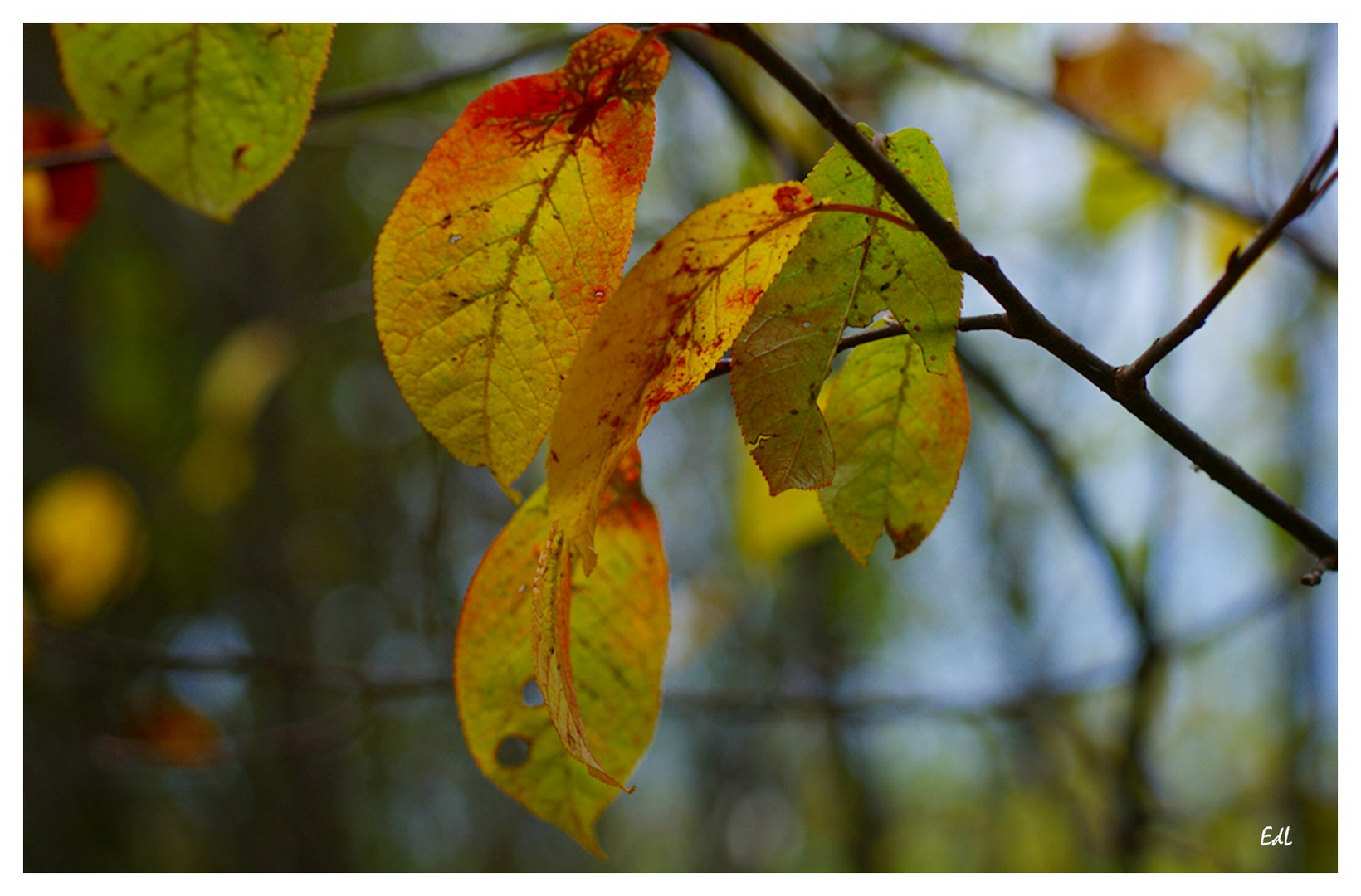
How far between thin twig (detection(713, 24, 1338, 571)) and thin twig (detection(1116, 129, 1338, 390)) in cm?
1

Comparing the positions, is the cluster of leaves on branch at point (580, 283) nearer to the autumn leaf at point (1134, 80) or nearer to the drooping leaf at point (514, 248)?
the drooping leaf at point (514, 248)

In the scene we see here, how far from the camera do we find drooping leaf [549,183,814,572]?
0.24m

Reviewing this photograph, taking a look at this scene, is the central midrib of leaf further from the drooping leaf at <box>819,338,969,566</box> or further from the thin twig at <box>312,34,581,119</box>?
the thin twig at <box>312,34,581,119</box>

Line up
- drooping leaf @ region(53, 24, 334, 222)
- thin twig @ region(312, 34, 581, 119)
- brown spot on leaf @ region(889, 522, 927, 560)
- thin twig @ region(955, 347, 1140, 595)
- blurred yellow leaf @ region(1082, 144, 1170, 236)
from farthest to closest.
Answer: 1. blurred yellow leaf @ region(1082, 144, 1170, 236)
2. thin twig @ region(955, 347, 1140, 595)
3. thin twig @ region(312, 34, 581, 119)
4. brown spot on leaf @ region(889, 522, 927, 560)
5. drooping leaf @ region(53, 24, 334, 222)

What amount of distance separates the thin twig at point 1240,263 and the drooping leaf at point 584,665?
8.0 inches

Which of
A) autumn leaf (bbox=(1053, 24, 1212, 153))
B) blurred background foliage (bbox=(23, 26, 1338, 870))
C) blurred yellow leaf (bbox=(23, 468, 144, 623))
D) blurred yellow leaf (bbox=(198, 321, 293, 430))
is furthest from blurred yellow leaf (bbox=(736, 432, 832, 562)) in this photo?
blurred yellow leaf (bbox=(23, 468, 144, 623))

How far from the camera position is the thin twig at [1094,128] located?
0.79 metres

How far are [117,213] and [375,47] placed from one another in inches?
40.6

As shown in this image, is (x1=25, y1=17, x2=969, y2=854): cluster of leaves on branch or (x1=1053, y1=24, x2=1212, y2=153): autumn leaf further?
(x1=1053, y1=24, x2=1212, y2=153): autumn leaf

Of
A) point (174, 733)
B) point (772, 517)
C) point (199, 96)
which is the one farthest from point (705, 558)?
point (199, 96)

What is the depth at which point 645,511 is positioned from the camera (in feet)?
1.28

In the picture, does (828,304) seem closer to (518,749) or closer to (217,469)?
(518,749)

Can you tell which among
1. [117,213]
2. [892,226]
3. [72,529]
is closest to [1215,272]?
[892,226]

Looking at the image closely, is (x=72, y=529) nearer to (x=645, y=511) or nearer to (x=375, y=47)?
(x=645, y=511)
